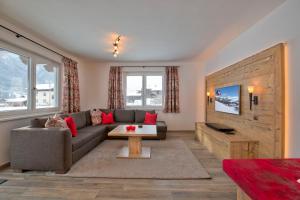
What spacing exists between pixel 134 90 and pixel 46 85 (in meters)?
2.79

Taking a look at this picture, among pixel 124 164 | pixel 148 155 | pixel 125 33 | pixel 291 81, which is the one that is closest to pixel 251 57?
pixel 291 81

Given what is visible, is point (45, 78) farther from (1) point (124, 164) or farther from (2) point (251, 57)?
(2) point (251, 57)

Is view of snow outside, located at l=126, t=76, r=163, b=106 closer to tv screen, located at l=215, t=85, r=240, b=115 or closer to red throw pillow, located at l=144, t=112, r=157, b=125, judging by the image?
red throw pillow, located at l=144, t=112, r=157, b=125

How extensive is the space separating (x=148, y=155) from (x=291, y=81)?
263 cm

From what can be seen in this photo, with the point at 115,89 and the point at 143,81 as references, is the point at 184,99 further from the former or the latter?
the point at 115,89

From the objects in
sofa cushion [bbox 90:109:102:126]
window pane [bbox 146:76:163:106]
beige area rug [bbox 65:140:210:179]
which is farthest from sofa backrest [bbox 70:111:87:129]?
window pane [bbox 146:76:163:106]

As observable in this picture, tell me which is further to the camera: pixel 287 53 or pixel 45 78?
pixel 45 78

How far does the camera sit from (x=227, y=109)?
381 centimetres

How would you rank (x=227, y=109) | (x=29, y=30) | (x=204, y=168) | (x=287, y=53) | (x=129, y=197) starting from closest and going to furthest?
(x=129, y=197), (x=287, y=53), (x=204, y=168), (x=29, y=30), (x=227, y=109)

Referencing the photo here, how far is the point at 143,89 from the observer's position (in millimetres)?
6125

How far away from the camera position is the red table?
29.9 inches

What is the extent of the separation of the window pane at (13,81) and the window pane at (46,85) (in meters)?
0.34

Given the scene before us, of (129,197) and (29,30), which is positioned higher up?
(29,30)

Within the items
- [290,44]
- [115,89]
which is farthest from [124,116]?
[290,44]
